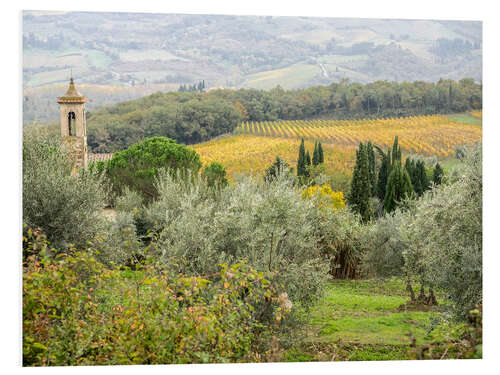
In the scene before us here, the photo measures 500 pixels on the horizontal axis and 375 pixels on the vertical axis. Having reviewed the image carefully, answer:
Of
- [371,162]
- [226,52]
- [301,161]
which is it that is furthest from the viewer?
[301,161]

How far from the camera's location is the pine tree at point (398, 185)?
10.3 metres

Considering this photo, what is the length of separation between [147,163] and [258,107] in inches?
91.5

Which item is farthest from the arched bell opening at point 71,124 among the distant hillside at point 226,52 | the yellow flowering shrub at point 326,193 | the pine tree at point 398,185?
the pine tree at point 398,185

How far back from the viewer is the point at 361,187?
1107 cm

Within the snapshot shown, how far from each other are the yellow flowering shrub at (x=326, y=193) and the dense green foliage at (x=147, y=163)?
7.13 feet

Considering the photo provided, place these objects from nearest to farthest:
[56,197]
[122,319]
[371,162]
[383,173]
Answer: [122,319] < [56,197] < [371,162] < [383,173]

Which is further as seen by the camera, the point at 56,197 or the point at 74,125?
the point at 74,125

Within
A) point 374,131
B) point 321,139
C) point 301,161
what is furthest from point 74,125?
point 374,131

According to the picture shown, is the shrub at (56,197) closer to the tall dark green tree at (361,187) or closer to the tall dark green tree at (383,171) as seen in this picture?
the tall dark green tree at (361,187)

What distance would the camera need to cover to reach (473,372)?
272 inches

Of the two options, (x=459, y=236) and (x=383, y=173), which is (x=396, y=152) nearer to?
(x=383, y=173)

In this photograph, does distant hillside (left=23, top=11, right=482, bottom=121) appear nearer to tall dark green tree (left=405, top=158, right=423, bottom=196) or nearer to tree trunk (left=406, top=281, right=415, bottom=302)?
tall dark green tree (left=405, top=158, right=423, bottom=196)

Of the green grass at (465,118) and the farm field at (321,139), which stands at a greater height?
the green grass at (465,118)

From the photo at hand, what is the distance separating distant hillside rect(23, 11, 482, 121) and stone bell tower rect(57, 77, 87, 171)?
262 millimetres
